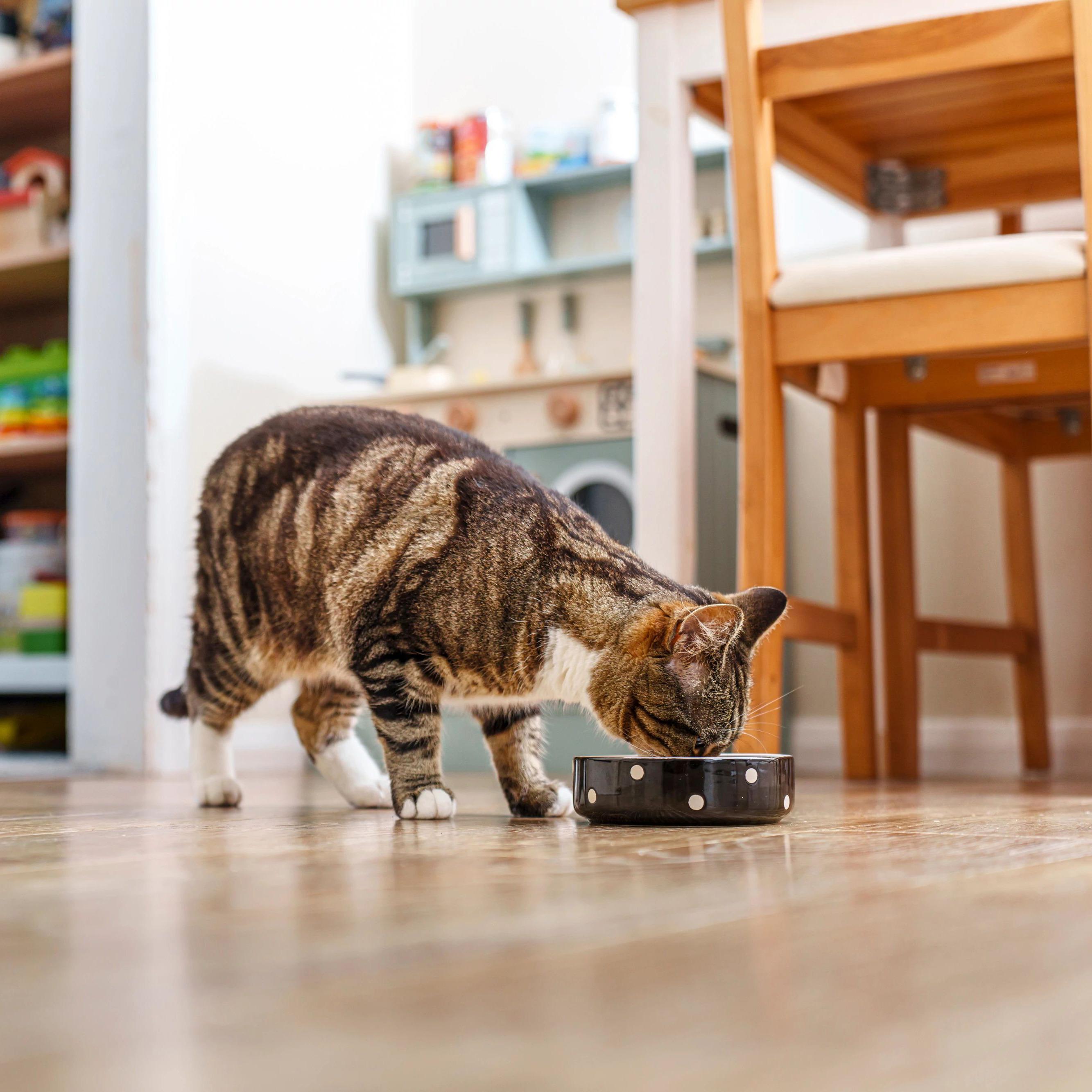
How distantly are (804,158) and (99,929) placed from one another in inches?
88.5

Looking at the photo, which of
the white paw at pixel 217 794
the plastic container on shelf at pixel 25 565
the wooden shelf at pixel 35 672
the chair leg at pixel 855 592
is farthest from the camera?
the plastic container on shelf at pixel 25 565

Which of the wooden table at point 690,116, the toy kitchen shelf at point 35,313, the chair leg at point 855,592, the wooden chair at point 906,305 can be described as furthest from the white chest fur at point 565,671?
the toy kitchen shelf at point 35,313

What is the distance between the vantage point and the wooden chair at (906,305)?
75.0 inches

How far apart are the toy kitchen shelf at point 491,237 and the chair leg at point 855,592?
4.76 feet

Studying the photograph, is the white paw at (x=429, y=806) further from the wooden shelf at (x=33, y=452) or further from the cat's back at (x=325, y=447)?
the wooden shelf at (x=33, y=452)

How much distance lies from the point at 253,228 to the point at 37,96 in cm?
71

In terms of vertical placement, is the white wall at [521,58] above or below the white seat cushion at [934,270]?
above

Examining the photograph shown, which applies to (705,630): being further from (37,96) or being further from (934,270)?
(37,96)

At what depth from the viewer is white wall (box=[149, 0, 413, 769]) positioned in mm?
3164

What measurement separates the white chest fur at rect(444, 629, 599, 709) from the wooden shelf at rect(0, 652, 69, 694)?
85.2 inches

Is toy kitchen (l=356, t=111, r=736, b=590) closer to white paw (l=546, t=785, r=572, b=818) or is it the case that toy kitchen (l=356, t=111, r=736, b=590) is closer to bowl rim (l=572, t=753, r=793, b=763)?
white paw (l=546, t=785, r=572, b=818)

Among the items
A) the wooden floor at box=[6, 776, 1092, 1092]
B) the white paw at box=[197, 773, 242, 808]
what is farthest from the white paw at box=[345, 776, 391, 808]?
the wooden floor at box=[6, 776, 1092, 1092]

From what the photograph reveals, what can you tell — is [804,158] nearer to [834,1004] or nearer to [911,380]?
[911,380]

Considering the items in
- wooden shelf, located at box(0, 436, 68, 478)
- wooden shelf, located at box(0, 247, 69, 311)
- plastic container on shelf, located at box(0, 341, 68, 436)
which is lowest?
wooden shelf, located at box(0, 436, 68, 478)
